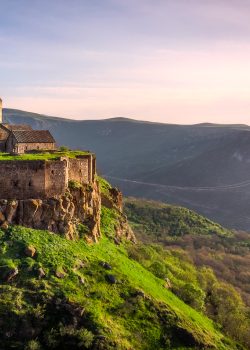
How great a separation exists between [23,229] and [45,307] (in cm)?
731

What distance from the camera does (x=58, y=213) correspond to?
1596 inches

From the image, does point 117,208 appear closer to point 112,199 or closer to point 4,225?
point 112,199

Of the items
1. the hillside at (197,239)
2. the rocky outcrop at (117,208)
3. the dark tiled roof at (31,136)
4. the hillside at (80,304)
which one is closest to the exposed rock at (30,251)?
the hillside at (80,304)

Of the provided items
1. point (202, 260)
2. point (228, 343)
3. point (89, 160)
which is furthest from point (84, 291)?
point (202, 260)

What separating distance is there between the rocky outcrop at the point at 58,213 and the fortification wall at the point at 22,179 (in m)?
0.96

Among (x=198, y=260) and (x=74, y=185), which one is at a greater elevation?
(x=74, y=185)

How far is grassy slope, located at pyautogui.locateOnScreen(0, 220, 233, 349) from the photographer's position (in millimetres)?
33500

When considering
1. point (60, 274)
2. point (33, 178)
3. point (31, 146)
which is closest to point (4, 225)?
point (33, 178)

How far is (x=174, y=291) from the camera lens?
152ft

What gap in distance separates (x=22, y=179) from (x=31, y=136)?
2039 cm

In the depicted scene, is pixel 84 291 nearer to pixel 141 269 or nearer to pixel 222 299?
pixel 141 269

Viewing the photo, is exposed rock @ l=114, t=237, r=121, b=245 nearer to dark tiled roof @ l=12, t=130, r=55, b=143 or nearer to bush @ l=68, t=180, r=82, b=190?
bush @ l=68, t=180, r=82, b=190

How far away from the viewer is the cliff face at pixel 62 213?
38.4 meters

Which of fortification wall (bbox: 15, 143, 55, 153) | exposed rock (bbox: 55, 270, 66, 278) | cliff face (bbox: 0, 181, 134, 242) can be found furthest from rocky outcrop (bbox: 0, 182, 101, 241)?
fortification wall (bbox: 15, 143, 55, 153)
